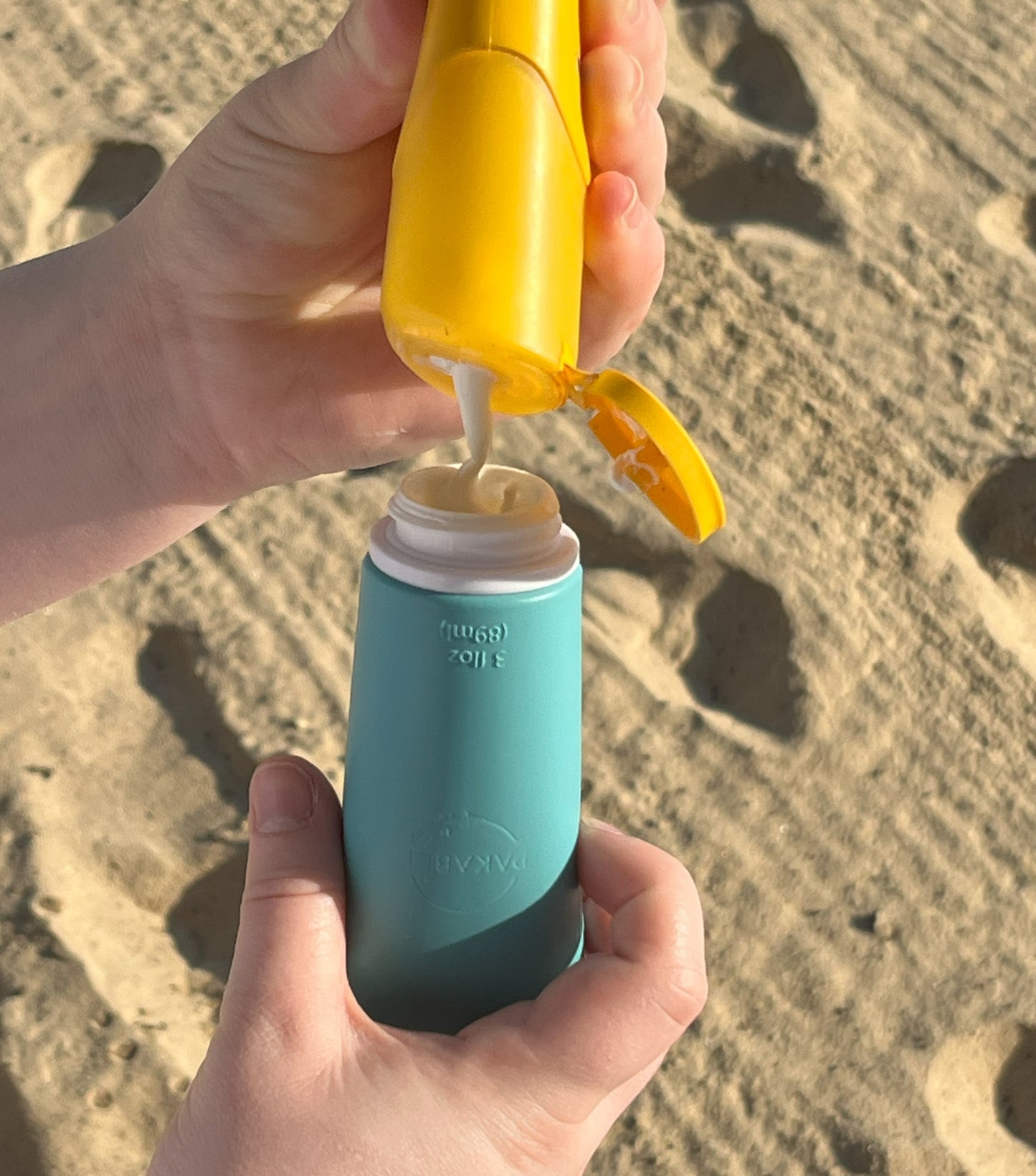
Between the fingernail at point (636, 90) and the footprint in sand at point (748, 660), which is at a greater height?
the fingernail at point (636, 90)

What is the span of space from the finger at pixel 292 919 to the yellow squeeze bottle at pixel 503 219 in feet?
0.92

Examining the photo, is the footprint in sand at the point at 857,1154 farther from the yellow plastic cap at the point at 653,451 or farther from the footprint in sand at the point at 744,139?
the footprint in sand at the point at 744,139

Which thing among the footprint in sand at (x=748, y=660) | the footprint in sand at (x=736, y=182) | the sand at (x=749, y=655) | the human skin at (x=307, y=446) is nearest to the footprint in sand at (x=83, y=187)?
the sand at (x=749, y=655)

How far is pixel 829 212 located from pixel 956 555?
17.2 inches

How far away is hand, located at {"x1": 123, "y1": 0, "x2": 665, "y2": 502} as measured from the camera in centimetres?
71

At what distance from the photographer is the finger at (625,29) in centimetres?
71

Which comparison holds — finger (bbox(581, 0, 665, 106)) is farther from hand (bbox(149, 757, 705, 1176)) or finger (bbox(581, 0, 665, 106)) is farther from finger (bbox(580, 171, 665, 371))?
hand (bbox(149, 757, 705, 1176))

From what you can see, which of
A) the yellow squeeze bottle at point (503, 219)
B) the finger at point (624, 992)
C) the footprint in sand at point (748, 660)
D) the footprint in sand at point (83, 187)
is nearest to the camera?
the yellow squeeze bottle at point (503, 219)

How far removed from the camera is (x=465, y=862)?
72cm

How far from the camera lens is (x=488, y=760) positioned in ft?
2.29

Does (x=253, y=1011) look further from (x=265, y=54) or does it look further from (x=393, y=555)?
(x=265, y=54)

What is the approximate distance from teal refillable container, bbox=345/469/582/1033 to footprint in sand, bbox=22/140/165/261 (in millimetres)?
874

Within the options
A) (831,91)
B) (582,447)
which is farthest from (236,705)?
(831,91)

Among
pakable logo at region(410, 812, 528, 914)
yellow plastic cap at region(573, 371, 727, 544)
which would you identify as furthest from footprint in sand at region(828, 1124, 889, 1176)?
yellow plastic cap at region(573, 371, 727, 544)
